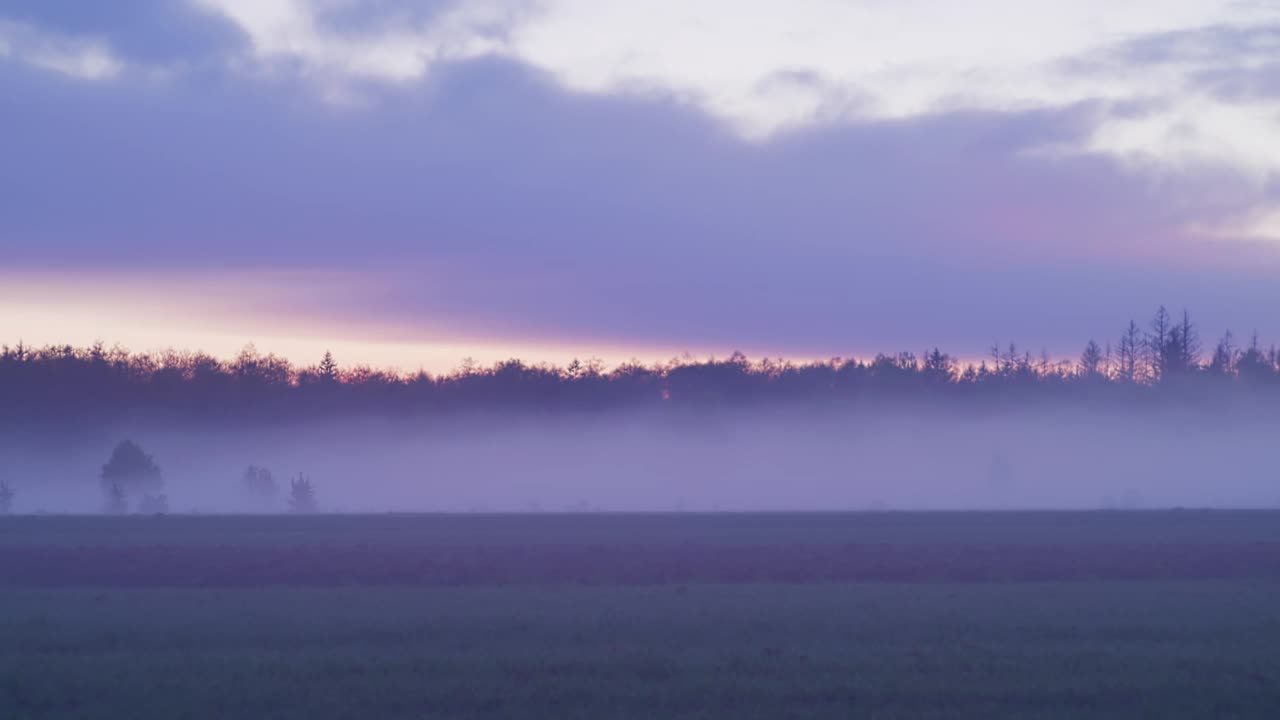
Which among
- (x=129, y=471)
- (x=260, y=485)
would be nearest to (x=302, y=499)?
(x=260, y=485)

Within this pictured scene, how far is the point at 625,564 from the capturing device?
29.8 m

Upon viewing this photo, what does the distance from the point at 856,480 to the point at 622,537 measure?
83.8 m

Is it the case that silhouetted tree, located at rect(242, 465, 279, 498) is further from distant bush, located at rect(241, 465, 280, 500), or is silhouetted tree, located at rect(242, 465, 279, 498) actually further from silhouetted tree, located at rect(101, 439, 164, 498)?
silhouetted tree, located at rect(101, 439, 164, 498)

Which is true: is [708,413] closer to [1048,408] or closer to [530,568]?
[1048,408]

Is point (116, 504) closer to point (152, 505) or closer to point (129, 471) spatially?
point (152, 505)

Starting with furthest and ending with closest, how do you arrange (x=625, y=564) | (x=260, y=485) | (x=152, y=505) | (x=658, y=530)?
(x=260, y=485), (x=152, y=505), (x=658, y=530), (x=625, y=564)

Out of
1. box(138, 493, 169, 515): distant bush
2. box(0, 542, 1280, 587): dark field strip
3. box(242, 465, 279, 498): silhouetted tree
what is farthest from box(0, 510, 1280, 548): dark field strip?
box(242, 465, 279, 498): silhouetted tree

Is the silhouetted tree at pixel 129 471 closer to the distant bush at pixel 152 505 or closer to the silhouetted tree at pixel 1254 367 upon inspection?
the distant bush at pixel 152 505

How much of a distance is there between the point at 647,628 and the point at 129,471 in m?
69.7

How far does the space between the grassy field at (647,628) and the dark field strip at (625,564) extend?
147 mm

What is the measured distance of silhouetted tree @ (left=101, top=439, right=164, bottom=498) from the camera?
2982 inches

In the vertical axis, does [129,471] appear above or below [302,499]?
above

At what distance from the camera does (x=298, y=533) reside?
4219 cm

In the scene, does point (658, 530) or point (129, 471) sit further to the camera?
point (129, 471)
